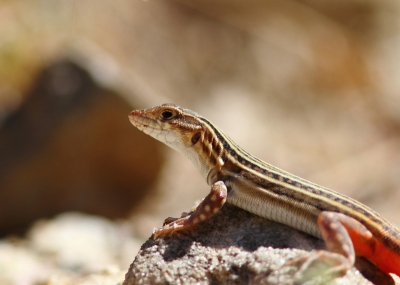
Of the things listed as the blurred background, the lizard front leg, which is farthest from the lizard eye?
the blurred background

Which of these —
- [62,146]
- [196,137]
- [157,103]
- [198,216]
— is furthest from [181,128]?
[62,146]

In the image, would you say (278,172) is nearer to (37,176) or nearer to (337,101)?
(37,176)

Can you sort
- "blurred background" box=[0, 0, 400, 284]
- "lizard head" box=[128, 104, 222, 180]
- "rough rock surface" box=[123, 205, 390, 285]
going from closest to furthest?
"rough rock surface" box=[123, 205, 390, 285] → "lizard head" box=[128, 104, 222, 180] → "blurred background" box=[0, 0, 400, 284]

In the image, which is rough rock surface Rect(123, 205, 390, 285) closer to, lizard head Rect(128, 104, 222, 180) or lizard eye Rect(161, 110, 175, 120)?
lizard head Rect(128, 104, 222, 180)

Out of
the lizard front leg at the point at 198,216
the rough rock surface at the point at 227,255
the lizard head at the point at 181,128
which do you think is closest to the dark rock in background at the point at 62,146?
the lizard head at the point at 181,128

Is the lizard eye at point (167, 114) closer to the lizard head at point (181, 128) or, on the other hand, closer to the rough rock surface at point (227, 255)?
the lizard head at point (181, 128)

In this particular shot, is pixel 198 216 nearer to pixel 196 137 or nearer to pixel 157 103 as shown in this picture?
pixel 196 137

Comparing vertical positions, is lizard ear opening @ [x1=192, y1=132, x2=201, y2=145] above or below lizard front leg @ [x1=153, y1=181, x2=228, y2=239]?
above
